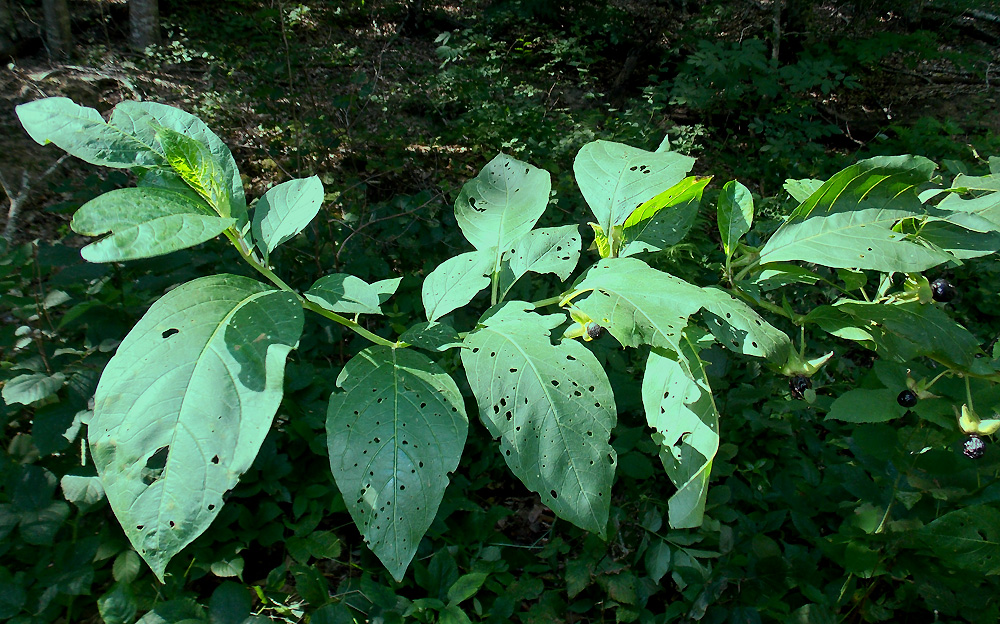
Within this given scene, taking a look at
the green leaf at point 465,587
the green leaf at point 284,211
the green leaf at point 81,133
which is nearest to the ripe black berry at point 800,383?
the green leaf at point 284,211

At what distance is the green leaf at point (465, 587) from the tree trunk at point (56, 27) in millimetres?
8209

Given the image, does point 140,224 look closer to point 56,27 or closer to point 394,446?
point 394,446

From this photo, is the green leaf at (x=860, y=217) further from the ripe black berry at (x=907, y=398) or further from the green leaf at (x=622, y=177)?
the ripe black berry at (x=907, y=398)

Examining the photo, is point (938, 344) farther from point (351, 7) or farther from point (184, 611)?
point (351, 7)

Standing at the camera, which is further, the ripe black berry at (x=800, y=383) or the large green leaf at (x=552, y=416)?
the ripe black berry at (x=800, y=383)

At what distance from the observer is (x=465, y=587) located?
2.28 meters

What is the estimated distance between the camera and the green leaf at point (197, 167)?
862mm

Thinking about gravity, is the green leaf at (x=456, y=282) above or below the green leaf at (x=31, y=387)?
above

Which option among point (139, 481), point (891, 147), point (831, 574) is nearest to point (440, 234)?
point (831, 574)

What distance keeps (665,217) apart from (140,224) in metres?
0.77

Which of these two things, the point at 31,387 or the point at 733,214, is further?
the point at 31,387

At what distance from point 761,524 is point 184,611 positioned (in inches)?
89.6

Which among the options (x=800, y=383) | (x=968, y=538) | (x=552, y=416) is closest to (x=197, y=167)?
(x=552, y=416)

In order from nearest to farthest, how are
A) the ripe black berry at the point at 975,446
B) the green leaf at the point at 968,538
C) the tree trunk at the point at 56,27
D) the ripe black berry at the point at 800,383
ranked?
the ripe black berry at the point at 800,383 < the ripe black berry at the point at 975,446 < the green leaf at the point at 968,538 < the tree trunk at the point at 56,27
